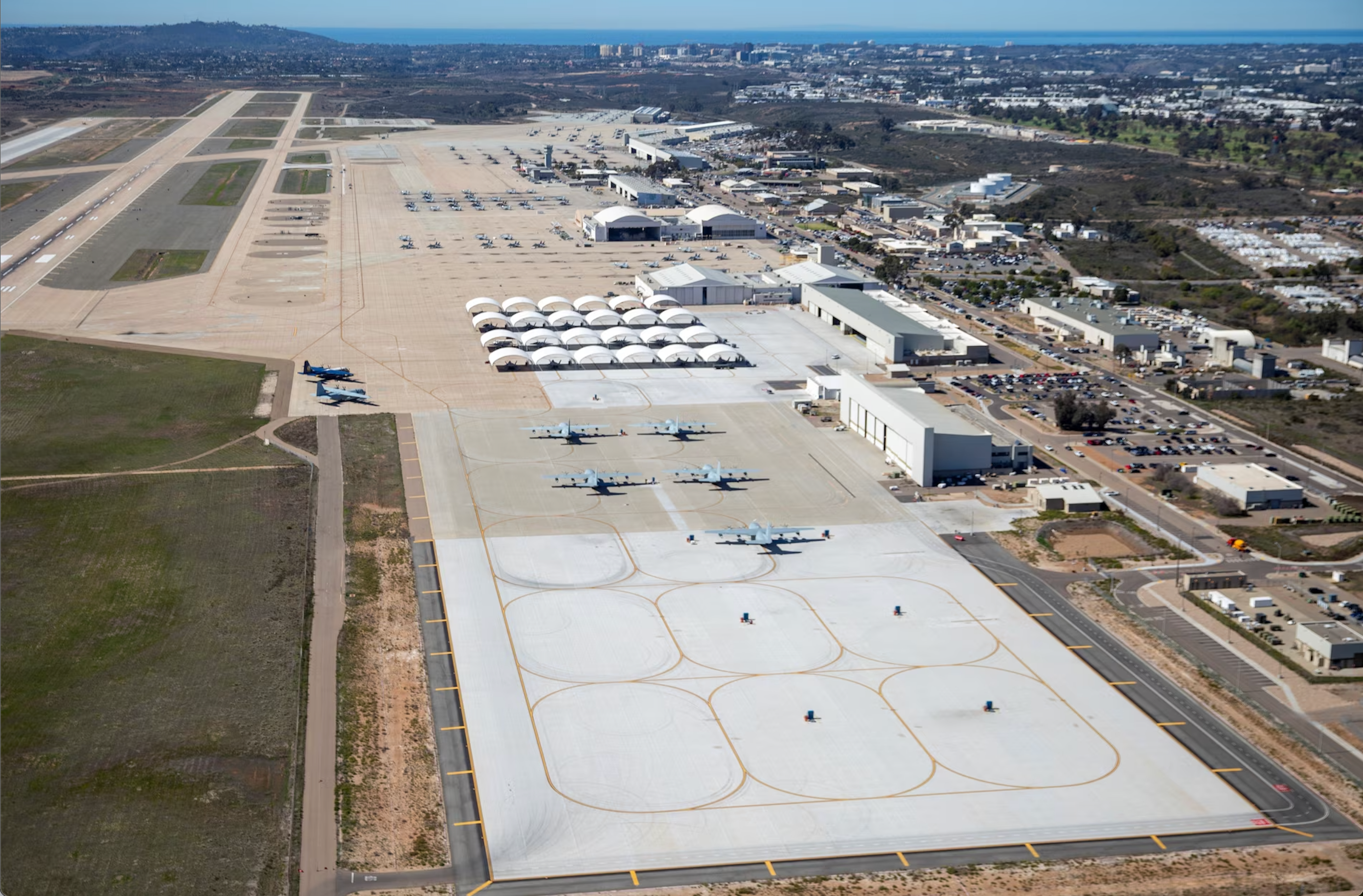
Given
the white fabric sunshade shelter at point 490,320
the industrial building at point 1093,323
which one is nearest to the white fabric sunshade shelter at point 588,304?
the white fabric sunshade shelter at point 490,320

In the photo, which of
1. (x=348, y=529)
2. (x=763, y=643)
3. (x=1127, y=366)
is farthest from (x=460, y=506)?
(x=1127, y=366)

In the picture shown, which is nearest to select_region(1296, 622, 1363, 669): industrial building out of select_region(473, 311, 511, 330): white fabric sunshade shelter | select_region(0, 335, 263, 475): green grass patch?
select_region(0, 335, 263, 475): green grass patch

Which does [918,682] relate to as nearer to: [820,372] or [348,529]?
[348,529]

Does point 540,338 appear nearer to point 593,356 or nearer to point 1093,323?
point 593,356

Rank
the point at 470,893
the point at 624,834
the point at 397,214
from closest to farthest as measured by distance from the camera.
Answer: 1. the point at 470,893
2. the point at 624,834
3. the point at 397,214

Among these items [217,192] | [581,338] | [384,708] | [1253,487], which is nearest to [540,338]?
[581,338]

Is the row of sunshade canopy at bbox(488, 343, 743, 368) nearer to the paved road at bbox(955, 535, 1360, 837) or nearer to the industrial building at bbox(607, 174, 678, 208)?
the paved road at bbox(955, 535, 1360, 837)

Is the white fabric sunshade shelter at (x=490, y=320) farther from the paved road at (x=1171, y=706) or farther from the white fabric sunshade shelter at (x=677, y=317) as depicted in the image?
the paved road at (x=1171, y=706)
